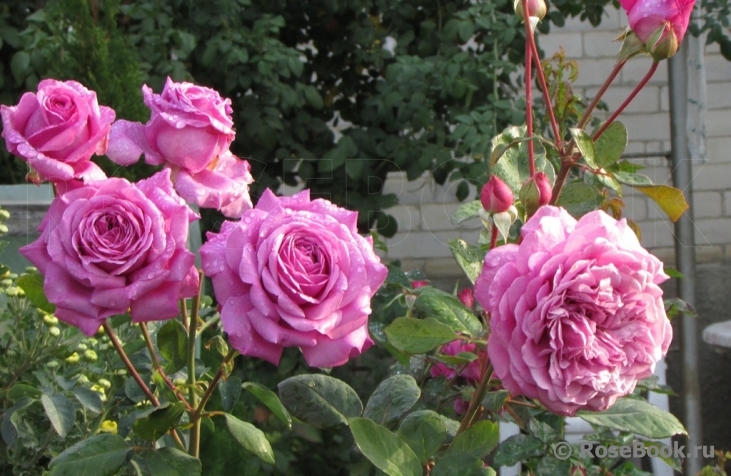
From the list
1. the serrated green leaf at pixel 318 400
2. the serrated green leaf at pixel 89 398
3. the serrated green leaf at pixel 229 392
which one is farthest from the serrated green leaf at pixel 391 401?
the serrated green leaf at pixel 89 398

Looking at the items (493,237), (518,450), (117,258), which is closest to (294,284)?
(117,258)

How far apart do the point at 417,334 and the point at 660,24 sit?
11.6 inches

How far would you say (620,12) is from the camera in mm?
3125

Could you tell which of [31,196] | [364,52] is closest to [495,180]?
[31,196]

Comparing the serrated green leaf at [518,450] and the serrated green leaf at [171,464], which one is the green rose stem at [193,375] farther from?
the serrated green leaf at [518,450]

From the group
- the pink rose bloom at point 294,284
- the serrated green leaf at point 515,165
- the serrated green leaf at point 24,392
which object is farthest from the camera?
the serrated green leaf at point 24,392

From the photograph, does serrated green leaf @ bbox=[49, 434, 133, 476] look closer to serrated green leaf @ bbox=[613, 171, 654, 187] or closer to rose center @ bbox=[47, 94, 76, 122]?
rose center @ bbox=[47, 94, 76, 122]

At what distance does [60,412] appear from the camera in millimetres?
832

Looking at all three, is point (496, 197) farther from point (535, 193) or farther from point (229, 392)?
point (229, 392)

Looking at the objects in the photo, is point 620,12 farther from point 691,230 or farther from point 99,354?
point 99,354

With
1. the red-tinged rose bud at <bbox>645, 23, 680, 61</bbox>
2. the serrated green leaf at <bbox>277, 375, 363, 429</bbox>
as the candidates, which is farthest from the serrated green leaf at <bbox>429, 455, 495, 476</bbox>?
the red-tinged rose bud at <bbox>645, 23, 680, 61</bbox>

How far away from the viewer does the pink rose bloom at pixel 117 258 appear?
0.55 metres

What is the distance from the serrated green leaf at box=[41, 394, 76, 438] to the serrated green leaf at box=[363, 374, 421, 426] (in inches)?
11.9

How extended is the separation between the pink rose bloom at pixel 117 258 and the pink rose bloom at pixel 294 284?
0.09 ft
